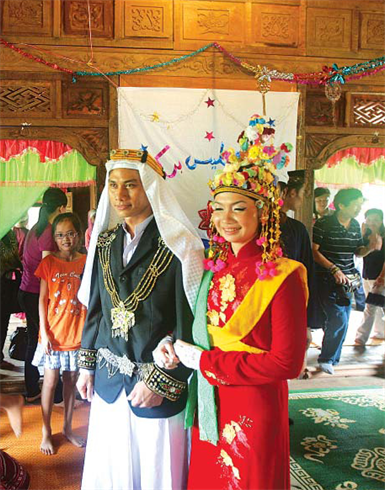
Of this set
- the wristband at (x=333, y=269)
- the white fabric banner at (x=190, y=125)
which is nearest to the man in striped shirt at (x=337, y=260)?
the wristband at (x=333, y=269)

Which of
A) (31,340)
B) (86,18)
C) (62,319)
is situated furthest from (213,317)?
(86,18)

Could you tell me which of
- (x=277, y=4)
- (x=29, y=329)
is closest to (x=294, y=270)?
(x=29, y=329)

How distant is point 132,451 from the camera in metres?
2.01

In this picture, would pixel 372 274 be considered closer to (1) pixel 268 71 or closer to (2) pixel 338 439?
(2) pixel 338 439

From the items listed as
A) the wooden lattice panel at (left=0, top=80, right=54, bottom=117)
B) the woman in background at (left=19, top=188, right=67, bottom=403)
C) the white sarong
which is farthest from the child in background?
the white sarong

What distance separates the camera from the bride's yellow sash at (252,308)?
1.75 metres

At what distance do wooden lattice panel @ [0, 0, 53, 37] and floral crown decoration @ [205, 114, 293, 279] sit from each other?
255 centimetres

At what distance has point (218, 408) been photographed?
6.18 ft

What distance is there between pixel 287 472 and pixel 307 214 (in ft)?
8.61

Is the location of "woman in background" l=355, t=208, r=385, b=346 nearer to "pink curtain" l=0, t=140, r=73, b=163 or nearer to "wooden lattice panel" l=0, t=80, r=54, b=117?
"pink curtain" l=0, t=140, r=73, b=163

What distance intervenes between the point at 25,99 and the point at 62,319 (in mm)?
1749

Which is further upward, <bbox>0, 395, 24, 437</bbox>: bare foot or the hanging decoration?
the hanging decoration

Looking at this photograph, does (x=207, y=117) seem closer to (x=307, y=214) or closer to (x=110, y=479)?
(x=307, y=214)

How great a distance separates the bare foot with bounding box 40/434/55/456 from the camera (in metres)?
3.05
